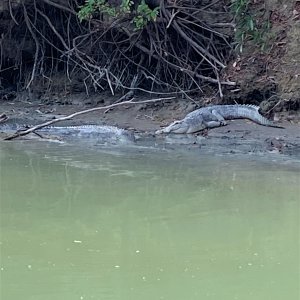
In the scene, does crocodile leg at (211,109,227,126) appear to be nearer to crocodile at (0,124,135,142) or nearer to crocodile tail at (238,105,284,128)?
crocodile tail at (238,105,284,128)

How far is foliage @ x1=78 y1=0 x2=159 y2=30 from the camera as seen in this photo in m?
9.34

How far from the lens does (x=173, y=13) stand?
9.98 metres

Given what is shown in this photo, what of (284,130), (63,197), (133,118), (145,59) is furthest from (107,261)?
(145,59)

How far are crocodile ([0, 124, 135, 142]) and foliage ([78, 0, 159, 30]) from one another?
154 centimetres

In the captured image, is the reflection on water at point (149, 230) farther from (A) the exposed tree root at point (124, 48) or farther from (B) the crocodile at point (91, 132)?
(A) the exposed tree root at point (124, 48)

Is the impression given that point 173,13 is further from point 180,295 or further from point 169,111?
point 180,295

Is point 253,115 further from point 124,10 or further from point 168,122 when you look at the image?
point 124,10

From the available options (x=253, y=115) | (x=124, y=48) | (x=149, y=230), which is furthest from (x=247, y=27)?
(x=149, y=230)

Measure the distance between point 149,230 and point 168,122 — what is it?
17.0 ft

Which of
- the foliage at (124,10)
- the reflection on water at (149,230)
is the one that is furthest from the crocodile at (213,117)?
the reflection on water at (149,230)

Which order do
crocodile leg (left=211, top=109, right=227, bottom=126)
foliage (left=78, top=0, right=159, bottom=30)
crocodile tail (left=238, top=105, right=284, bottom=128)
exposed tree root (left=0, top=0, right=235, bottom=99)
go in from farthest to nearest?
exposed tree root (left=0, top=0, right=235, bottom=99), foliage (left=78, top=0, right=159, bottom=30), crocodile leg (left=211, top=109, right=227, bottom=126), crocodile tail (left=238, top=105, right=284, bottom=128)

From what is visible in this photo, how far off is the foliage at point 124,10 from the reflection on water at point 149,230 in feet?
10.4

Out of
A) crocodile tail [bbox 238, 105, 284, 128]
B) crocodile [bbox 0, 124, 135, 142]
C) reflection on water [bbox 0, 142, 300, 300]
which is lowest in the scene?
crocodile [bbox 0, 124, 135, 142]

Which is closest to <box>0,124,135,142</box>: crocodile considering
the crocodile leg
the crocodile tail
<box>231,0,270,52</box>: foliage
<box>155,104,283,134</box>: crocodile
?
<box>155,104,283,134</box>: crocodile
